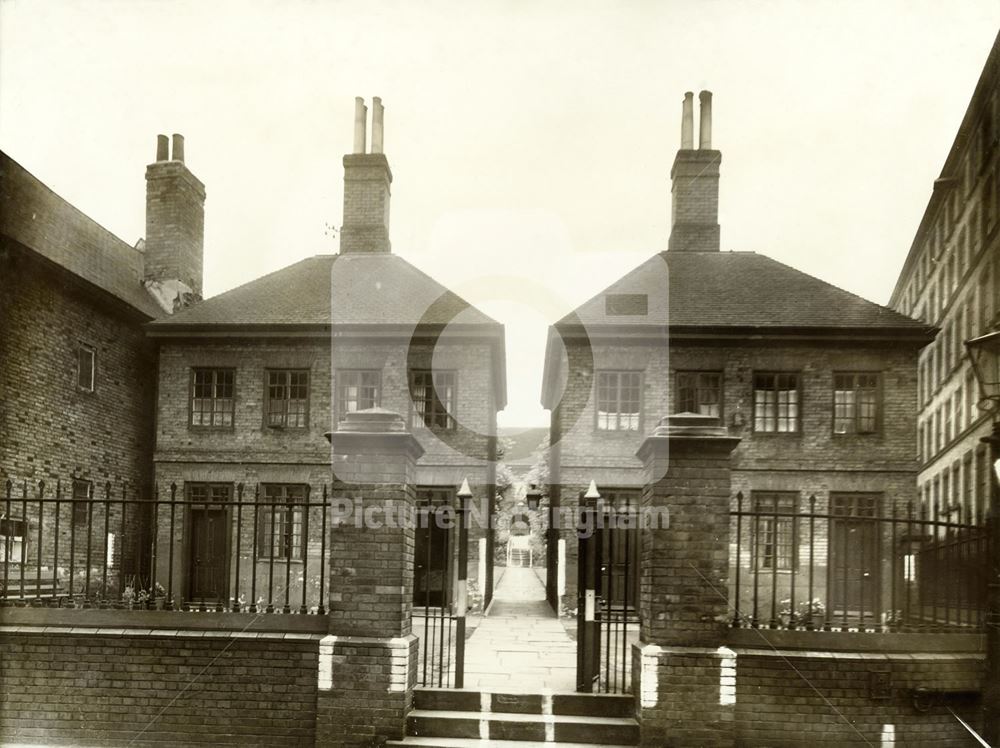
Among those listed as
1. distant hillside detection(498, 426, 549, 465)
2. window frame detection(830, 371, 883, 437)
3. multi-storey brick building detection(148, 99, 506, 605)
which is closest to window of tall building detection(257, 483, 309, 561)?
multi-storey brick building detection(148, 99, 506, 605)

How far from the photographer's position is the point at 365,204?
2162 centimetres

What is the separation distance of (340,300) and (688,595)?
1429 centimetres

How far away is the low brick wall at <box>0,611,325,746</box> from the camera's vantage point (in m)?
7.14

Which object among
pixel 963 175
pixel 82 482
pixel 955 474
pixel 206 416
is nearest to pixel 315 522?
pixel 206 416

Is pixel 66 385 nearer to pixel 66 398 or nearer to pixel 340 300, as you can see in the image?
pixel 66 398

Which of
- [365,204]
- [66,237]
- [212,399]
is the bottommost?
[212,399]

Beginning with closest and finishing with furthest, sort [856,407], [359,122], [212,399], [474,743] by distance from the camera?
1. [474,743]
2. [856,407]
3. [212,399]
4. [359,122]

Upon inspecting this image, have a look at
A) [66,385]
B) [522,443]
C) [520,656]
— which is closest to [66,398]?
[66,385]

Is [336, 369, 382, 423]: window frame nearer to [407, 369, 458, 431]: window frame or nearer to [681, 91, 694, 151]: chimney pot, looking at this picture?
[407, 369, 458, 431]: window frame

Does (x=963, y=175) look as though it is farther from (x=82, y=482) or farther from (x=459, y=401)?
(x=82, y=482)

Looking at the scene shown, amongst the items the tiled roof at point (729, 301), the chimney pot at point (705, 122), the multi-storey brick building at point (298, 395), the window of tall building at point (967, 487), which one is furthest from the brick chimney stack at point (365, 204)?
the window of tall building at point (967, 487)

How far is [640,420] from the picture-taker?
59.8 ft

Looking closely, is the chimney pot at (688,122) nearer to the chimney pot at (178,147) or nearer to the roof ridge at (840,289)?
the roof ridge at (840,289)

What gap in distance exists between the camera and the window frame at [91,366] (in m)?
17.2
